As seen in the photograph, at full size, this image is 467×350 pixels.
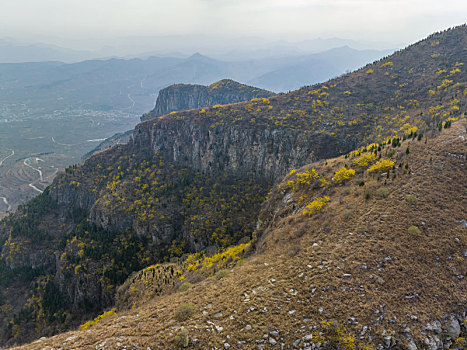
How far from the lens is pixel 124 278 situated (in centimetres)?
7138

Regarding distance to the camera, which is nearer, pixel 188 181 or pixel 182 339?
pixel 182 339

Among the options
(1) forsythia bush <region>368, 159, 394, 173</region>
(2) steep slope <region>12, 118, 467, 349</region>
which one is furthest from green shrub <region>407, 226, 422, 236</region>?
(1) forsythia bush <region>368, 159, 394, 173</region>

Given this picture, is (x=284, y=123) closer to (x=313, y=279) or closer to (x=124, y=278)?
(x=313, y=279)

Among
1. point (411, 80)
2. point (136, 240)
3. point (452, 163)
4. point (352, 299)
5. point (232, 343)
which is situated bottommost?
point (136, 240)

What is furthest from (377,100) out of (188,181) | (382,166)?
(188,181)

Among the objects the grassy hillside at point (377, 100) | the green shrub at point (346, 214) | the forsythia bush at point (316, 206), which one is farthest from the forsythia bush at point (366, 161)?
the grassy hillside at point (377, 100)

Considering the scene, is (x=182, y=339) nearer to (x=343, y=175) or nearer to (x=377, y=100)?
(x=343, y=175)

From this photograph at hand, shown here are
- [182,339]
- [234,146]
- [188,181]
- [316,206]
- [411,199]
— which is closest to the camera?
[182,339]

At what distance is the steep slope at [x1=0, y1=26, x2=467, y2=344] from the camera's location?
70.9 meters

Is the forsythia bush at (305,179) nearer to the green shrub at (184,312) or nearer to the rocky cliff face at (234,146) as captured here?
the rocky cliff face at (234,146)

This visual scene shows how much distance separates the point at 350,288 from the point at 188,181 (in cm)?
8348

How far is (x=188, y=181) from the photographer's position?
313 feet

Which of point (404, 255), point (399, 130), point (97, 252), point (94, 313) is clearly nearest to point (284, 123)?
point (399, 130)

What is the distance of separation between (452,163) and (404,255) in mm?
16628
